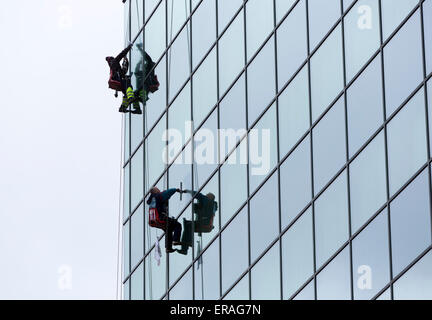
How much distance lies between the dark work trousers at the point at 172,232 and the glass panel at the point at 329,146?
22.4 feet

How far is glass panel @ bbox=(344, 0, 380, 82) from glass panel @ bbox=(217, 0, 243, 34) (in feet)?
20.0

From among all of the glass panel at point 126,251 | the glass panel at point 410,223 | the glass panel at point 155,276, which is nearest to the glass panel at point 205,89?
the glass panel at point 155,276

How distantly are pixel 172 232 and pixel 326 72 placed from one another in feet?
25.6

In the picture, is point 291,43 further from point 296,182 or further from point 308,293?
point 308,293

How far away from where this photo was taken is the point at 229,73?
43281 mm

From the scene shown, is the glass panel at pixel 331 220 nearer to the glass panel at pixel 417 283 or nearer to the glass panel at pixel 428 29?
the glass panel at pixel 417 283

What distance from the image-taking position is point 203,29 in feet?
148

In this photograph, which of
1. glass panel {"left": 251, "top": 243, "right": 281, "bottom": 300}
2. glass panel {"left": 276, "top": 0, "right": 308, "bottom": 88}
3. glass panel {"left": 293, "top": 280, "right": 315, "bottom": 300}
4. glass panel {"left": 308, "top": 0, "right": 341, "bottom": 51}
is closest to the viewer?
glass panel {"left": 293, "top": 280, "right": 315, "bottom": 300}

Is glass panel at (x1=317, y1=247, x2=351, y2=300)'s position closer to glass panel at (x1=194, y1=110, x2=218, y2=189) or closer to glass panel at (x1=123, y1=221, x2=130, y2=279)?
glass panel at (x1=194, y1=110, x2=218, y2=189)

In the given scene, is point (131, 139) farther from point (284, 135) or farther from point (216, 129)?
point (284, 135)

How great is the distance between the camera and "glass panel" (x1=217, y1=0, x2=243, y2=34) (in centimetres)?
4341

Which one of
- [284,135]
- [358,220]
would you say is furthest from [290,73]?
[358,220]

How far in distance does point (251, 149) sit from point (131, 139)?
937 centimetres

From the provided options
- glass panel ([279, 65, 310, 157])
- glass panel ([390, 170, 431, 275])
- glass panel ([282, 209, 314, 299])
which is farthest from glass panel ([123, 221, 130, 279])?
glass panel ([390, 170, 431, 275])
